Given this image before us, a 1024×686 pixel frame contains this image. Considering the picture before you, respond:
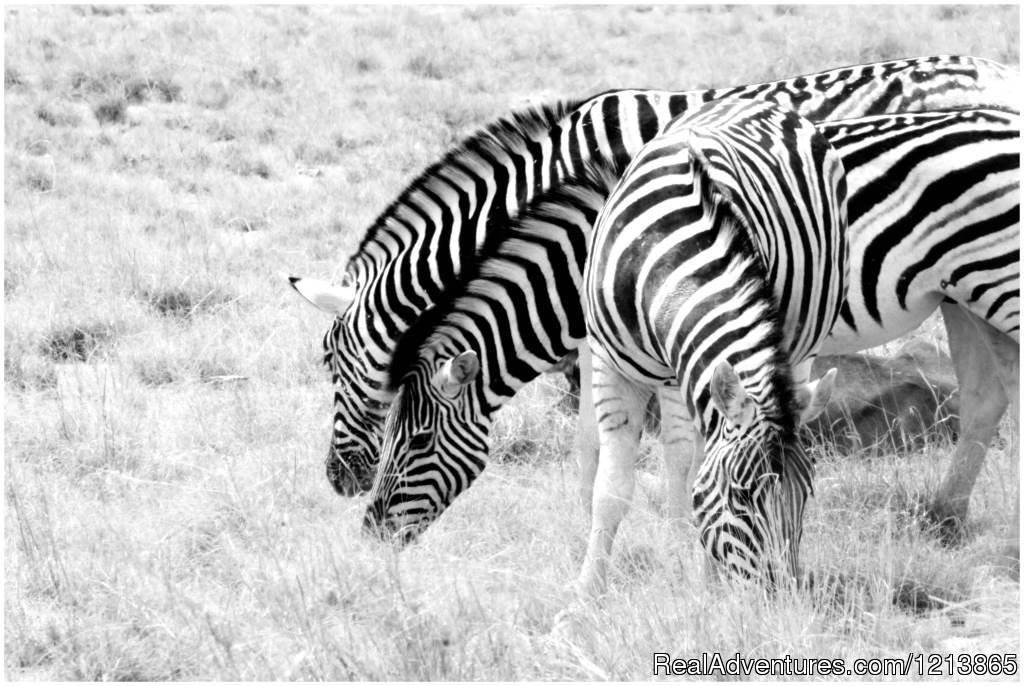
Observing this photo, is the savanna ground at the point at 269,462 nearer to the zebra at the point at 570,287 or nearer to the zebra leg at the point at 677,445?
the zebra leg at the point at 677,445

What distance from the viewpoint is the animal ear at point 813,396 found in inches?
123

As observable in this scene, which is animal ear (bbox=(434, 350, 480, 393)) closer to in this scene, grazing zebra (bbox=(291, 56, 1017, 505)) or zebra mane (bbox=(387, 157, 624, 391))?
zebra mane (bbox=(387, 157, 624, 391))

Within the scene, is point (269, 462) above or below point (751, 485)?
below

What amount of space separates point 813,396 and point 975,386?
2149 millimetres

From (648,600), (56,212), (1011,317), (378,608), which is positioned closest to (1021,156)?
(1011,317)

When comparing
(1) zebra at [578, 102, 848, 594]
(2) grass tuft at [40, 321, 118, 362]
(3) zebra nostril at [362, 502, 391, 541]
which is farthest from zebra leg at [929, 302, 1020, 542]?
(2) grass tuft at [40, 321, 118, 362]

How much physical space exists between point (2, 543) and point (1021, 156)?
154 inches

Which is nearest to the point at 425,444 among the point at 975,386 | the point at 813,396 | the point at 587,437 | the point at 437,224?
the point at 587,437

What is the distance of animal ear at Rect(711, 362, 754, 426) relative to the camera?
297 cm

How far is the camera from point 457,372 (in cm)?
408

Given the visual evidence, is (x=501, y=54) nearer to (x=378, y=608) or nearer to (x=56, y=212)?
(x=56, y=212)

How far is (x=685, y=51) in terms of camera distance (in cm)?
1334

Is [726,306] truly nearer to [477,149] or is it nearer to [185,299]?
[477,149]

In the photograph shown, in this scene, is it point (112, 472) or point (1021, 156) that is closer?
point (1021, 156)
